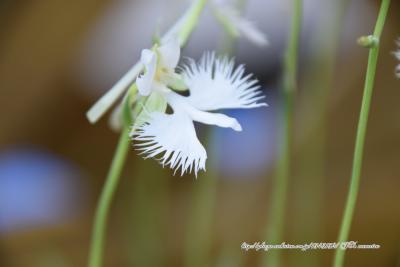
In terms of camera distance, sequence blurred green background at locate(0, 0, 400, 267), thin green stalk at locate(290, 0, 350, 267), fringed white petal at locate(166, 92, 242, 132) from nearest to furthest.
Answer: fringed white petal at locate(166, 92, 242, 132) → thin green stalk at locate(290, 0, 350, 267) → blurred green background at locate(0, 0, 400, 267)

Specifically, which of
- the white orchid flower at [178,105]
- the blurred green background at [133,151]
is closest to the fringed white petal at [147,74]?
the white orchid flower at [178,105]

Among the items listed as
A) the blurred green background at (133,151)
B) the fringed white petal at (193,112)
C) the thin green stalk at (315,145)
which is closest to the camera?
the fringed white petal at (193,112)

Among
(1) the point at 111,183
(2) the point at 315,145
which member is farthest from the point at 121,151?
(2) the point at 315,145

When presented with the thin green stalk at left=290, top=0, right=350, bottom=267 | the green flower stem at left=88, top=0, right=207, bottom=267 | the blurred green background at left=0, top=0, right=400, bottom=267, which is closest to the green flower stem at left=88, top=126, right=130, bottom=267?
the green flower stem at left=88, top=0, right=207, bottom=267

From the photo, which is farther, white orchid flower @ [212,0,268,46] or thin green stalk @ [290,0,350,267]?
thin green stalk @ [290,0,350,267]

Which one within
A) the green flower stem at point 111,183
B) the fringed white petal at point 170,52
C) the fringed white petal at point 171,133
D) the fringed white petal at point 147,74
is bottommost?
the green flower stem at point 111,183

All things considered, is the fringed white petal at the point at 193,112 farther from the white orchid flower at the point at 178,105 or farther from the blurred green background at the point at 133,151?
the blurred green background at the point at 133,151

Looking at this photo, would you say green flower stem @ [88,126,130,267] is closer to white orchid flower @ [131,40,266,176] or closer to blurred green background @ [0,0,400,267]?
white orchid flower @ [131,40,266,176]
